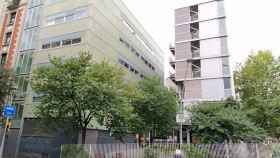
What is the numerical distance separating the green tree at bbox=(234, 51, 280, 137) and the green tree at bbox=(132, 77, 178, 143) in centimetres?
1012

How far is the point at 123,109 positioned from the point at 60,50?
1215 centimetres

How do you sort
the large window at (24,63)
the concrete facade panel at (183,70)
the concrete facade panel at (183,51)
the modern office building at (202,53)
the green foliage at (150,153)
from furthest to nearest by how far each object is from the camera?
the concrete facade panel at (183,51) < the concrete facade panel at (183,70) < the modern office building at (202,53) < the large window at (24,63) < the green foliage at (150,153)

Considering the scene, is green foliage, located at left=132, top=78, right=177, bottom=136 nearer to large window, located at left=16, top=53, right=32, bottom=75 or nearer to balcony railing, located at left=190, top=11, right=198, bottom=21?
large window, located at left=16, top=53, right=32, bottom=75

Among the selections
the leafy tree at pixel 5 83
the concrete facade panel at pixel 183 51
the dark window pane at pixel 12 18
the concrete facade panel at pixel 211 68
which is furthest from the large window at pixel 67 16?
the concrete facade panel at pixel 211 68

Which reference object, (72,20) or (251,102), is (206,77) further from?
(72,20)

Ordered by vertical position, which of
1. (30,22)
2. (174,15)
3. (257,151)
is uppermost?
(174,15)

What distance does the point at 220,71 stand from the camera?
2978 cm

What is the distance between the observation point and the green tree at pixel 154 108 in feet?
75.8

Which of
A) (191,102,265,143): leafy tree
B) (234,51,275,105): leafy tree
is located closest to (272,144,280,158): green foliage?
(191,102,265,143): leafy tree

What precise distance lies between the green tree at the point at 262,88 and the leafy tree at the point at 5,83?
2682 centimetres

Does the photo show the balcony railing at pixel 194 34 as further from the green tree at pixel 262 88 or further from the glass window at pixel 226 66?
the green tree at pixel 262 88

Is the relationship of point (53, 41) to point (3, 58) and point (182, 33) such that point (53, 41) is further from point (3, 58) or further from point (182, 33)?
point (182, 33)

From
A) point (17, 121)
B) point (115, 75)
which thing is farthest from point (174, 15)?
point (17, 121)

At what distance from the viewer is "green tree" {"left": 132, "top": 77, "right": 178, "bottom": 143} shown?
910 inches
